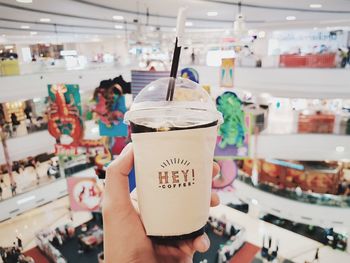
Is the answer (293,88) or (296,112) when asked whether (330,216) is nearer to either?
(296,112)

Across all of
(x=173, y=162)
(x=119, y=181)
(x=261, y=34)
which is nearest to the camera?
(x=173, y=162)

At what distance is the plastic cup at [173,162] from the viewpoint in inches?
52.1

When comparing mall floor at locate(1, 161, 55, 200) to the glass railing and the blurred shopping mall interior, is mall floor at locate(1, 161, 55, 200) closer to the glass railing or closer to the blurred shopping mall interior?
the blurred shopping mall interior

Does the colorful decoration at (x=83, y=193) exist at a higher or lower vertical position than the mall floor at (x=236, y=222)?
higher

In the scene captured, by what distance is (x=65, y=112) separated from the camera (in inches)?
299

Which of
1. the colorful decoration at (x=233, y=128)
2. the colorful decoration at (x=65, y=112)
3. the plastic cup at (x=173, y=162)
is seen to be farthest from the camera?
the colorful decoration at (x=233, y=128)

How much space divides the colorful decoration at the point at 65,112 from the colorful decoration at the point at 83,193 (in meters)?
1.28

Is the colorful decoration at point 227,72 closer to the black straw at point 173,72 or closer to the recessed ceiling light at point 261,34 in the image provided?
the recessed ceiling light at point 261,34

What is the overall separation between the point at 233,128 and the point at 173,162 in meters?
7.29

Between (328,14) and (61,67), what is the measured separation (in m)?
9.73

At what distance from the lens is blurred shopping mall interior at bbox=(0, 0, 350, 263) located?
7922 mm

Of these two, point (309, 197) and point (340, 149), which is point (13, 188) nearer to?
point (309, 197)

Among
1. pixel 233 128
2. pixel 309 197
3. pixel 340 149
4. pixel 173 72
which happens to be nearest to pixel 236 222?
pixel 309 197

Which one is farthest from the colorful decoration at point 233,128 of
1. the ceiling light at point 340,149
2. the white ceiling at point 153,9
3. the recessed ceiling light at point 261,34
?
the ceiling light at point 340,149
